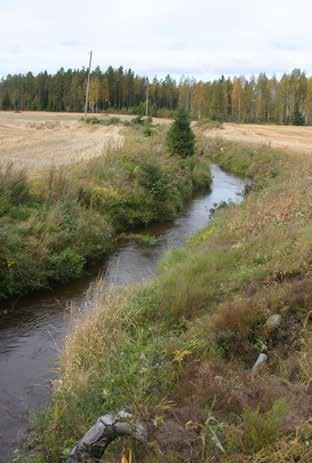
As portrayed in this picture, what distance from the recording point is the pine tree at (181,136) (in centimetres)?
2731

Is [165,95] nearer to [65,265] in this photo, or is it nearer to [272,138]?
[272,138]

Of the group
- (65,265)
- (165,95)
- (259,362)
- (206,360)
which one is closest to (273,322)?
(259,362)

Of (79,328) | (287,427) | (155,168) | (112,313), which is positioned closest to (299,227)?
(112,313)

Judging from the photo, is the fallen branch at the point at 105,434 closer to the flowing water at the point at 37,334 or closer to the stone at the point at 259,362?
the flowing water at the point at 37,334

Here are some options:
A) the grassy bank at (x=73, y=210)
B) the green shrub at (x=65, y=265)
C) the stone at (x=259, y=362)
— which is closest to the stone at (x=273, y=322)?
the stone at (x=259, y=362)

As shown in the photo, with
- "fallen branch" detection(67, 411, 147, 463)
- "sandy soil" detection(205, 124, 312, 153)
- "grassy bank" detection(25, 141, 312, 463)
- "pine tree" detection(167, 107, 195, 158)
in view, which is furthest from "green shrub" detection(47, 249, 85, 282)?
"sandy soil" detection(205, 124, 312, 153)

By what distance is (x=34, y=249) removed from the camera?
1167cm

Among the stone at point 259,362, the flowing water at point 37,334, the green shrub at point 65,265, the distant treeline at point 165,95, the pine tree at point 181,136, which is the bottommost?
the flowing water at point 37,334

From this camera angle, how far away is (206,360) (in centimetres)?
591

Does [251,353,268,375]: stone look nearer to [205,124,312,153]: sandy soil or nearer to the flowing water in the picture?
the flowing water

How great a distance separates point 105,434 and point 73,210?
1057 cm

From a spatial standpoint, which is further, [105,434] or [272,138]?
→ [272,138]

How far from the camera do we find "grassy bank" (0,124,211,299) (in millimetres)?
11273

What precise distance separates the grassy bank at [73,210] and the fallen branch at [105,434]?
663 centimetres
